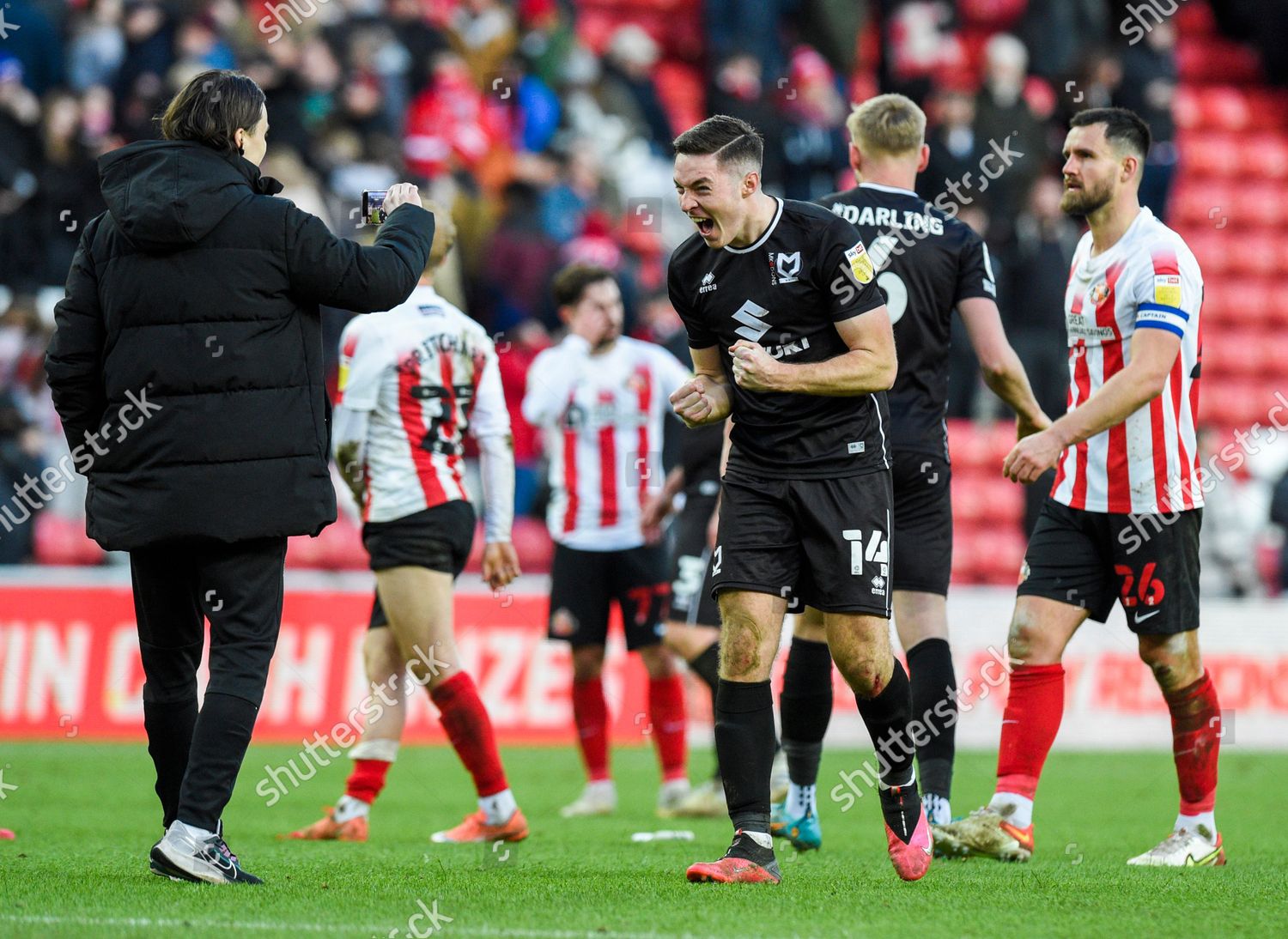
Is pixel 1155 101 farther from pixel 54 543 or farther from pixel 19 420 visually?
pixel 54 543

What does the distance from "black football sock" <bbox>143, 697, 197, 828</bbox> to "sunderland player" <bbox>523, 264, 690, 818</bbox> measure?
3.26 m

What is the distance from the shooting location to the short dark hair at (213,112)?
4.89 m

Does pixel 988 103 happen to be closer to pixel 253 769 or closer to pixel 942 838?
pixel 253 769

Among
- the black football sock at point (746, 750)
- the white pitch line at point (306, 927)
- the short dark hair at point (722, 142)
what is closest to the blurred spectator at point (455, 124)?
the short dark hair at point (722, 142)

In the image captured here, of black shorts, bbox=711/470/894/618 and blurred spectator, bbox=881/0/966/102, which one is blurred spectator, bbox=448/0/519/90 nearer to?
blurred spectator, bbox=881/0/966/102

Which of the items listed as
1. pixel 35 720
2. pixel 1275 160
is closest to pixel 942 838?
pixel 35 720

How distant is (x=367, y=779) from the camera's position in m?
6.85

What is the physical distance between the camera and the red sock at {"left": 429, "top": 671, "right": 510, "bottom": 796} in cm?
654

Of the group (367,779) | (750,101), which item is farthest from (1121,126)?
(750,101)

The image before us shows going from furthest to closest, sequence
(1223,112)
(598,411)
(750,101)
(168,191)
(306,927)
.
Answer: (1223,112)
(750,101)
(598,411)
(168,191)
(306,927)

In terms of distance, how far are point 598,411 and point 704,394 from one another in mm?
3646

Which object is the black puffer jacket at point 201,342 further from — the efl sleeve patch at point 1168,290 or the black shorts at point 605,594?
the black shorts at point 605,594

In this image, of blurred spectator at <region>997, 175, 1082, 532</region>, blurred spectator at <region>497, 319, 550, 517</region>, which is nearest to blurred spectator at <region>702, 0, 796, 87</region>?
blurred spectator at <region>997, 175, 1082, 532</region>

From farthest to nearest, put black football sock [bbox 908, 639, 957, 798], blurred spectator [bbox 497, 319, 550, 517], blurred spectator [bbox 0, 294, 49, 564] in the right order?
1. blurred spectator [bbox 497, 319, 550, 517]
2. blurred spectator [bbox 0, 294, 49, 564]
3. black football sock [bbox 908, 639, 957, 798]
